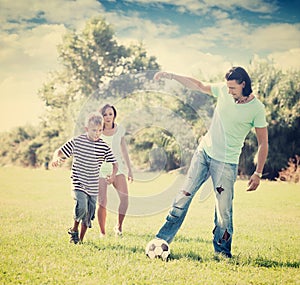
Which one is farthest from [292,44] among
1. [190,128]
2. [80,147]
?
[80,147]

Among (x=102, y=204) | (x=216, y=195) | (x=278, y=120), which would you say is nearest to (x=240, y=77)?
→ (x=216, y=195)

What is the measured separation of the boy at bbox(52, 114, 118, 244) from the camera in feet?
11.6

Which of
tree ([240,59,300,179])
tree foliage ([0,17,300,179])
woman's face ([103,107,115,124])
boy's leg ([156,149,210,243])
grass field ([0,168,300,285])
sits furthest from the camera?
tree ([240,59,300,179])

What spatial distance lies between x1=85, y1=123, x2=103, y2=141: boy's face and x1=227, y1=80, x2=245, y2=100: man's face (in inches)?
41.3

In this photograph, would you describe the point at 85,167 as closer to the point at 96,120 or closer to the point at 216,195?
the point at 96,120

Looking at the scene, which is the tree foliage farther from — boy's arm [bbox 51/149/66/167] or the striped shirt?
boy's arm [bbox 51/149/66/167]

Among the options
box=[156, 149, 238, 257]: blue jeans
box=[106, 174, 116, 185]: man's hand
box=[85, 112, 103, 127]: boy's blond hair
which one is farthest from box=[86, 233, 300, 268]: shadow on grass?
box=[85, 112, 103, 127]: boy's blond hair

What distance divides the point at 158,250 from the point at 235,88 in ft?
Answer: 4.29

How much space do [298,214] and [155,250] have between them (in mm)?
3104

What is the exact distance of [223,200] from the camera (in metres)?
3.36

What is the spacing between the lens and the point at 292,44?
7723 millimetres

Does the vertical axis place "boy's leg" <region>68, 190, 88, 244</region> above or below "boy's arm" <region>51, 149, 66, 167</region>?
below

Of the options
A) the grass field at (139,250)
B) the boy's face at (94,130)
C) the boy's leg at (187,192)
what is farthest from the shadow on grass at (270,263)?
the boy's face at (94,130)

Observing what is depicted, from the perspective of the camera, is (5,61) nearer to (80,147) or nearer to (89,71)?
(80,147)
